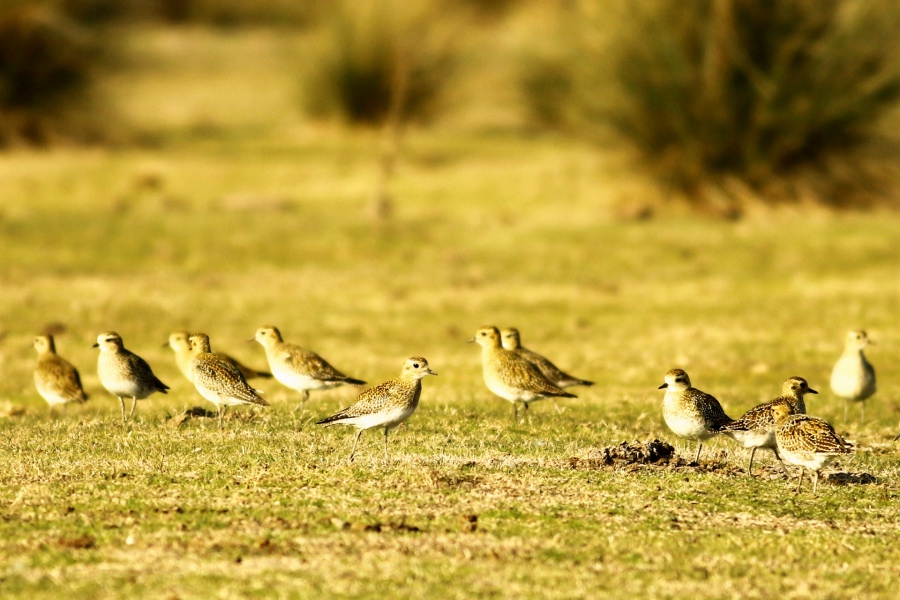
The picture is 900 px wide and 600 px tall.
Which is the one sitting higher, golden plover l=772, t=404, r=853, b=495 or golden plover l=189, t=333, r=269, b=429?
golden plover l=189, t=333, r=269, b=429

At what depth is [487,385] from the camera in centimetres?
1677

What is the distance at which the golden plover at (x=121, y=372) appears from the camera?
607 inches

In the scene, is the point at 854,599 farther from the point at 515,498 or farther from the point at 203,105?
the point at 203,105

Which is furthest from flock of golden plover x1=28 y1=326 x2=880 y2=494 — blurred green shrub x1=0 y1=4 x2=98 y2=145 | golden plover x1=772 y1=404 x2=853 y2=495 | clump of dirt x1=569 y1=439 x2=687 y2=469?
blurred green shrub x1=0 y1=4 x2=98 y2=145

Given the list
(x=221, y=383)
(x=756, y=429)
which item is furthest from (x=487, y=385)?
(x=756, y=429)

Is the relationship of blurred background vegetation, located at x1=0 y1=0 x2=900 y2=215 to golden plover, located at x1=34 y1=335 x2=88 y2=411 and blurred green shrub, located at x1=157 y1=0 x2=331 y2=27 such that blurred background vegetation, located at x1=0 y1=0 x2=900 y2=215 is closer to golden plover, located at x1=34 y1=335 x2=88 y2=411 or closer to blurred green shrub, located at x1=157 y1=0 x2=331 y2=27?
golden plover, located at x1=34 y1=335 x2=88 y2=411

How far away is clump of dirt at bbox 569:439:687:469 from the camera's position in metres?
13.0

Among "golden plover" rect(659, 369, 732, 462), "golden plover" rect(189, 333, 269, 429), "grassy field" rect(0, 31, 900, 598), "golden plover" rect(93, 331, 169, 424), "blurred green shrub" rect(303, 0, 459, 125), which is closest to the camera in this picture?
"grassy field" rect(0, 31, 900, 598)

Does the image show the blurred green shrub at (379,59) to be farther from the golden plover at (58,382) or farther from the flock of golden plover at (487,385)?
the golden plover at (58,382)

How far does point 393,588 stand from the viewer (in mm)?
9477

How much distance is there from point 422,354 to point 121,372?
9352 millimetres

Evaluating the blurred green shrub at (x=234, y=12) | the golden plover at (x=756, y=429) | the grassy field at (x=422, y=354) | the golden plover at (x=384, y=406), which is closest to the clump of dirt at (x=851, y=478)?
the grassy field at (x=422, y=354)

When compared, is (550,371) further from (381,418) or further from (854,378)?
(381,418)

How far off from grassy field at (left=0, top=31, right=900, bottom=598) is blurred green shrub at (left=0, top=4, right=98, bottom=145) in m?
1.60
